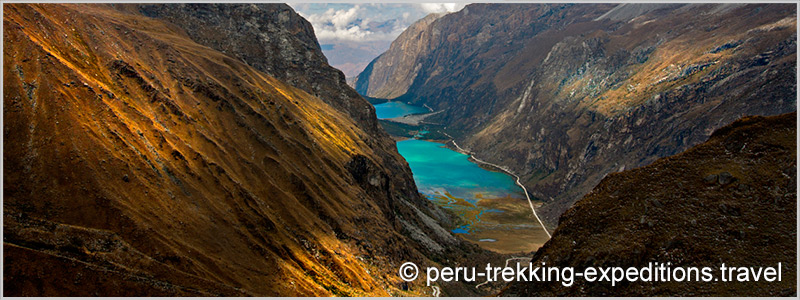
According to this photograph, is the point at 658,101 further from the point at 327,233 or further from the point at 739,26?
the point at 327,233

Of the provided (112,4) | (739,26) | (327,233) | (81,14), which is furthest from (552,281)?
(739,26)
